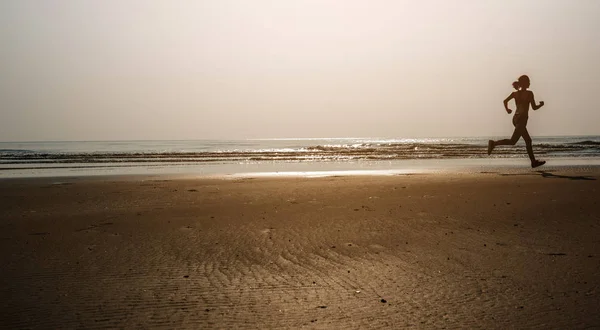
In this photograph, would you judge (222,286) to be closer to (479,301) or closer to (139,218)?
(479,301)

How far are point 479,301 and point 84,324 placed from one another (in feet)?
8.61

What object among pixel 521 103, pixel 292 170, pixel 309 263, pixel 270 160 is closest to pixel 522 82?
pixel 521 103

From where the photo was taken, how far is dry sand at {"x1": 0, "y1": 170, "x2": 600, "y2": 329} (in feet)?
11.8

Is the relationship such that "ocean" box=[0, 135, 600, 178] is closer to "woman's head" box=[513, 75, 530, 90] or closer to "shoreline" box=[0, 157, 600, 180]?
"shoreline" box=[0, 157, 600, 180]

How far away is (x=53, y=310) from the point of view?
12.2 feet

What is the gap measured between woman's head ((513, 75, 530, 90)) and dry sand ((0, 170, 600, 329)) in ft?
20.2

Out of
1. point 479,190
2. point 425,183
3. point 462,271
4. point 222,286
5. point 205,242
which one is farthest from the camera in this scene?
point 425,183

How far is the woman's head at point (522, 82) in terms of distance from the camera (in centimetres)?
1464

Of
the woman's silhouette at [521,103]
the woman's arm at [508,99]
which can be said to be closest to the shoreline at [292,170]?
the woman's silhouette at [521,103]

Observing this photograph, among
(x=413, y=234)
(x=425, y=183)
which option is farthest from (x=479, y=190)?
(x=413, y=234)

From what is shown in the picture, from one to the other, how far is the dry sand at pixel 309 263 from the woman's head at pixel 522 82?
616cm

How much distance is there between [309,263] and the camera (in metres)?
4.94

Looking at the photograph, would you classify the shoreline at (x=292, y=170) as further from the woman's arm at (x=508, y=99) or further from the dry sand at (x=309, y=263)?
the dry sand at (x=309, y=263)

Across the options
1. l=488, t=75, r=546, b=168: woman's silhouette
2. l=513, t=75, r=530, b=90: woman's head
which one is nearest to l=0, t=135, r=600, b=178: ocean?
l=488, t=75, r=546, b=168: woman's silhouette
